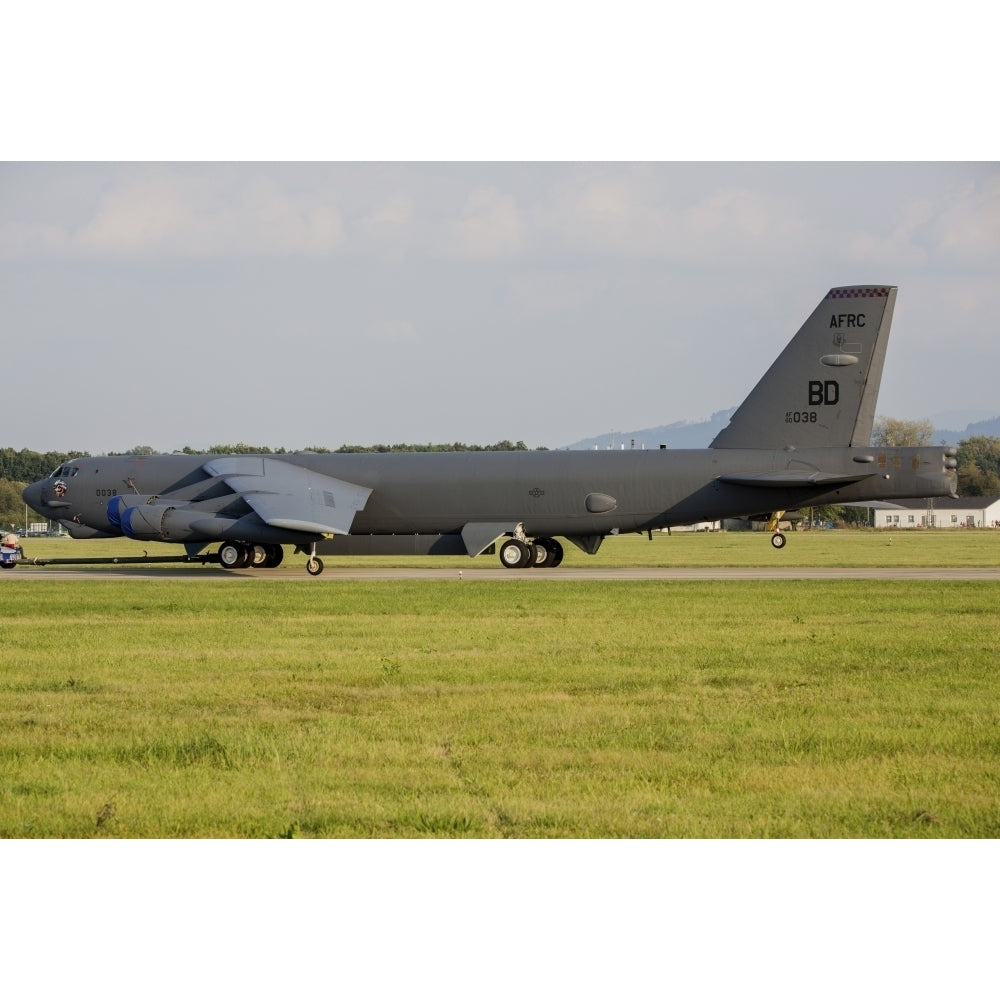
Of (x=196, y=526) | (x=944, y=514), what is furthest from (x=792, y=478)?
(x=944, y=514)

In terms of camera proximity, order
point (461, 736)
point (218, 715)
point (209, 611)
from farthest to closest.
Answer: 1. point (209, 611)
2. point (218, 715)
3. point (461, 736)

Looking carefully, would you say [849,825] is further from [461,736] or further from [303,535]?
[303,535]

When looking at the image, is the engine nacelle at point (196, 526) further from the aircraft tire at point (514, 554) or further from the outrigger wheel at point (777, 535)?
the outrigger wheel at point (777, 535)

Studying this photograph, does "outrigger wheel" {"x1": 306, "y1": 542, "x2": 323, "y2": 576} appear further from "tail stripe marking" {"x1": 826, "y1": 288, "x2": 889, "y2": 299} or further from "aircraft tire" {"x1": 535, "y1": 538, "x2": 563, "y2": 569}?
"tail stripe marking" {"x1": 826, "y1": 288, "x2": 889, "y2": 299}

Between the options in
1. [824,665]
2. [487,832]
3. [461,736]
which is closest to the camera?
[487,832]

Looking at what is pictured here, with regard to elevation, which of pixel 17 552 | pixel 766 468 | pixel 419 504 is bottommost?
pixel 17 552

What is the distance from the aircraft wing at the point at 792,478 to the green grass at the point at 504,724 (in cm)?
1063

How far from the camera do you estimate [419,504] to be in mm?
35031

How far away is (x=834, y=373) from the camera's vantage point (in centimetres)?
3228

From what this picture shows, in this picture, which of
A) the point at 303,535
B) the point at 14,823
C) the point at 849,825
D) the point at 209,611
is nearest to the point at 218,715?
the point at 14,823

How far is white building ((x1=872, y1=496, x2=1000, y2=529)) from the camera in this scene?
120 metres

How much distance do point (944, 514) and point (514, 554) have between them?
9824cm

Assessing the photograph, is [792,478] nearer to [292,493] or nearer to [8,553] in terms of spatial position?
[292,493]

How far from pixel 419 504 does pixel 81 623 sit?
15.6 m
